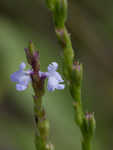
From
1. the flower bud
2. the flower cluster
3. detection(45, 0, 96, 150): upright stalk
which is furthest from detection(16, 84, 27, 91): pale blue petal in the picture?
the flower bud

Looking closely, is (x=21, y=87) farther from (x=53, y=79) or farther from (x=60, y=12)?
(x=60, y=12)

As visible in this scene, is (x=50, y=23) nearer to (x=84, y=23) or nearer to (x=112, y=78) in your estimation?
(x=84, y=23)

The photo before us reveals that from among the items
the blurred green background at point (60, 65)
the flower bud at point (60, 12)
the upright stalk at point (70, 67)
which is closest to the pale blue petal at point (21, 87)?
the upright stalk at point (70, 67)

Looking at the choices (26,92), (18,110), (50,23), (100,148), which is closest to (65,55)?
(26,92)

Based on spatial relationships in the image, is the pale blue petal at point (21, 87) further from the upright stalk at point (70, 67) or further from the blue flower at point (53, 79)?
the upright stalk at point (70, 67)

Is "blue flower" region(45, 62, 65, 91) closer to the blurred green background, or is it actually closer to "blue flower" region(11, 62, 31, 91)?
"blue flower" region(11, 62, 31, 91)

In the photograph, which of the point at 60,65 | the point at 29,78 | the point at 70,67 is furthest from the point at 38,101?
the point at 60,65
